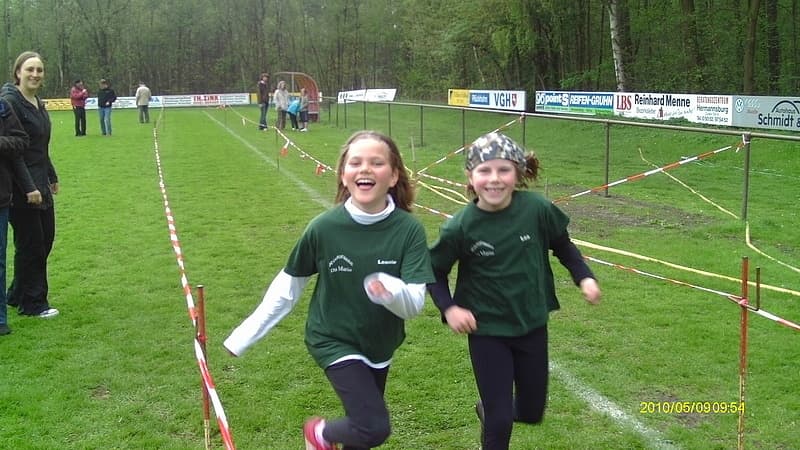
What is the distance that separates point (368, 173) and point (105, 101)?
2621 cm

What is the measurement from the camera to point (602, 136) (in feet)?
84.3

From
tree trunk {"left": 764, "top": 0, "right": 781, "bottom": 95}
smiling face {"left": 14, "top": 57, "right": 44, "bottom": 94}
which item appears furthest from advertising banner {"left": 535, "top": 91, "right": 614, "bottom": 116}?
smiling face {"left": 14, "top": 57, "right": 44, "bottom": 94}

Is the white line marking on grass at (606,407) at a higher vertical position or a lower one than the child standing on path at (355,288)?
lower

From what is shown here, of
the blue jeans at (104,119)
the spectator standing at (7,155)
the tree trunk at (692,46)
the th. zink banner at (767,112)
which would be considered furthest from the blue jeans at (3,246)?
the tree trunk at (692,46)

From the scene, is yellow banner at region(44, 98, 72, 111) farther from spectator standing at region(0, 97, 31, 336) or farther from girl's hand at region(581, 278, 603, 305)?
girl's hand at region(581, 278, 603, 305)

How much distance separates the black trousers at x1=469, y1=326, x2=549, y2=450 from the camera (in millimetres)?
3389

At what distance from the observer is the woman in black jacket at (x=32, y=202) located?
596 centimetres

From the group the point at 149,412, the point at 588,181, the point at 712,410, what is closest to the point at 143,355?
the point at 149,412

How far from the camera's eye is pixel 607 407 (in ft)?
15.1

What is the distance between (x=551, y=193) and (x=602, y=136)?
1275 centimetres

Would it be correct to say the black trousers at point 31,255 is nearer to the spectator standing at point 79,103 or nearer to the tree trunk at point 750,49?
the spectator standing at point 79,103

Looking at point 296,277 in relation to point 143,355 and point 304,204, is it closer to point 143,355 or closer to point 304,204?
point 143,355

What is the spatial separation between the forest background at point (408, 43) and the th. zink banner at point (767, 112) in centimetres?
1068

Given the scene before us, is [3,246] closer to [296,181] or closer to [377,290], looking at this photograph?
[377,290]
